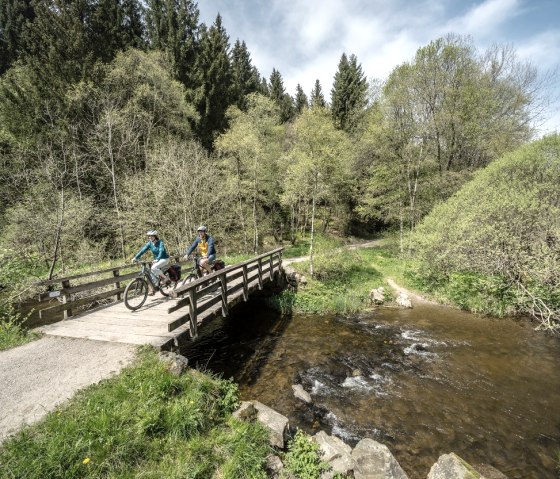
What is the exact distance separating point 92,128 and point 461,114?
84.6 ft

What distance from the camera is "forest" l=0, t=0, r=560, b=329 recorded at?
558 inches

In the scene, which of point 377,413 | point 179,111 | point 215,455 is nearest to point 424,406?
point 377,413

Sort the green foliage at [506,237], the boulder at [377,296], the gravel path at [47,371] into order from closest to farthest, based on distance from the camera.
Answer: the gravel path at [47,371] < the green foliage at [506,237] < the boulder at [377,296]

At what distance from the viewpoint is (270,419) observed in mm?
4734

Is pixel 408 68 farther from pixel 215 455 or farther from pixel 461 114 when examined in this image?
pixel 215 455

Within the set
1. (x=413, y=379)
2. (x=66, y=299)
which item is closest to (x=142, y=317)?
(x=66, y=299)

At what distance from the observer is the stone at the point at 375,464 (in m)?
4.03

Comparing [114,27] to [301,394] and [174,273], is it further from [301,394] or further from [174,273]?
[301,394]

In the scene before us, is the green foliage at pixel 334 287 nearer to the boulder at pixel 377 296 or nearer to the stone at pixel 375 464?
the boulder at pixel 377 296

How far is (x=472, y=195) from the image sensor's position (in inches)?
491

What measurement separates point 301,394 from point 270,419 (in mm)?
2028

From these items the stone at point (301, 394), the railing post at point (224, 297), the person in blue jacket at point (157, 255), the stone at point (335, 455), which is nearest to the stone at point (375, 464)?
the stone at point (335, 455)

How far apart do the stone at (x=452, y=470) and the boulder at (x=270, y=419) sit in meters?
2.28

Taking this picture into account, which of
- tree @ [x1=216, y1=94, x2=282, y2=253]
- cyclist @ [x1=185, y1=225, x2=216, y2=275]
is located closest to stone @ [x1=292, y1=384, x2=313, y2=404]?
cyclist @ [x1=185, y1=225, x2=216, y2=275]
